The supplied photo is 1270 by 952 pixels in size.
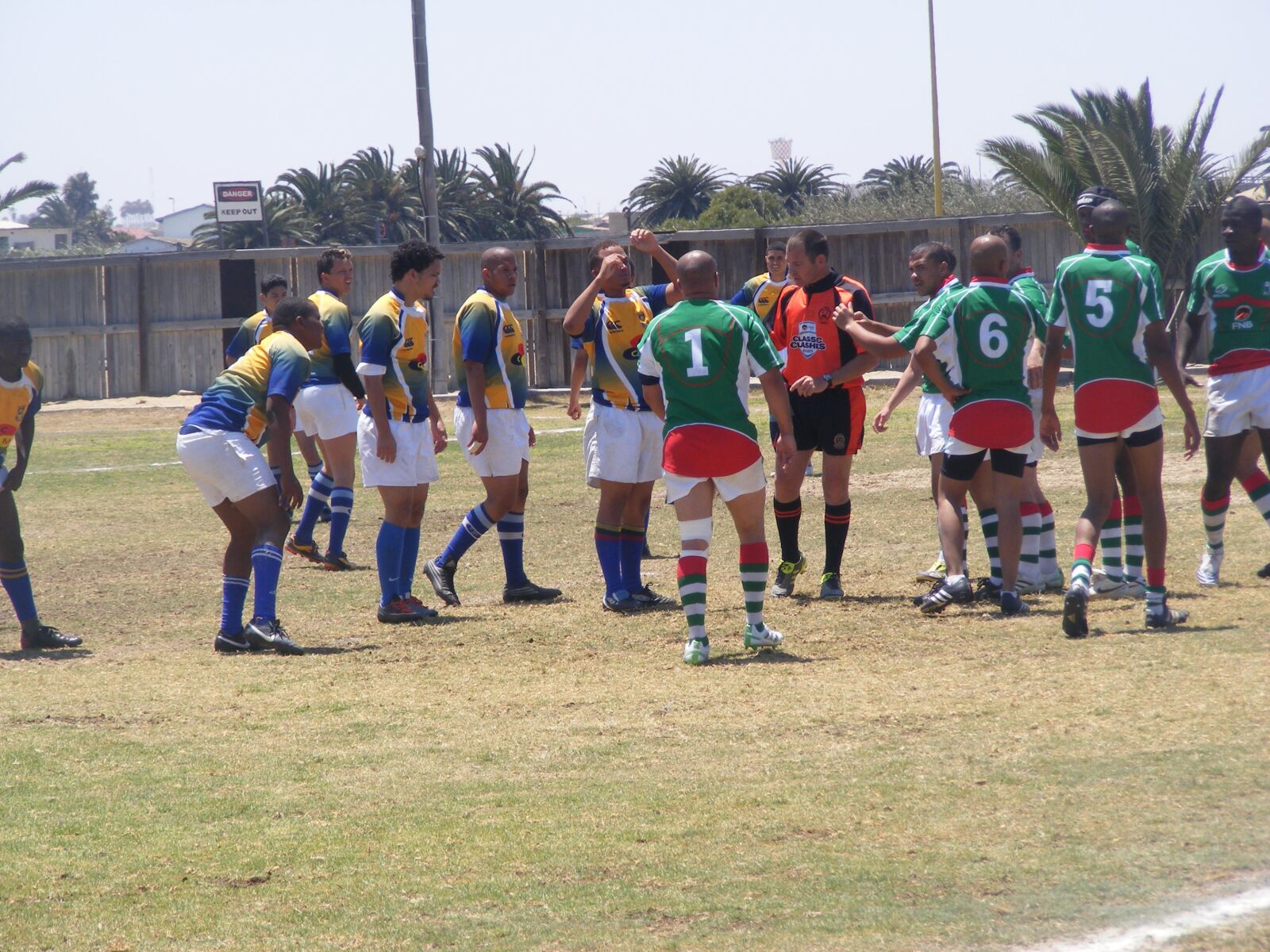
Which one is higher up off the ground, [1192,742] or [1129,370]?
[1129,370]

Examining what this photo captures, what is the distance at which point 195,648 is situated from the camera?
8.27 m

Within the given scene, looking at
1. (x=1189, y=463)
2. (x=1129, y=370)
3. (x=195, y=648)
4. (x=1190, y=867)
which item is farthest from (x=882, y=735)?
(x=1189, y=463)

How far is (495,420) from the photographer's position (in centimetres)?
921

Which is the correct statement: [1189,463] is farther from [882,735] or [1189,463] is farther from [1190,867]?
[1190,867]

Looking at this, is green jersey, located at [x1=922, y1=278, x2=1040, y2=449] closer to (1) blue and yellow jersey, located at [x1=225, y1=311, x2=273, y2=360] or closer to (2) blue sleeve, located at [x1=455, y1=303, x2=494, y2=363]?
(2) blue sleeve, located at [x1=455, y1=303, x2=494, y2=363]

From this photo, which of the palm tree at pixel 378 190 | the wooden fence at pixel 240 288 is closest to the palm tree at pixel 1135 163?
the wooden fence at pixel 240 288

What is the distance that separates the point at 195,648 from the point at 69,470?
10.7 m

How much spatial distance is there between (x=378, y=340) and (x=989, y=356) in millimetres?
3597

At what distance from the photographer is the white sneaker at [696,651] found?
23.8ft

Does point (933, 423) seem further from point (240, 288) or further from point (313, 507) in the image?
point (240, 288)

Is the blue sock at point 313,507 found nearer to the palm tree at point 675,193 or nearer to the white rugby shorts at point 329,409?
the white rugby shorts at point 329,409

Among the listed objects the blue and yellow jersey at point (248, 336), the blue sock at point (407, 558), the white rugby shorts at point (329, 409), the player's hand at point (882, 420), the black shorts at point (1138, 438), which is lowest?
the blue sock at point (407, 558)

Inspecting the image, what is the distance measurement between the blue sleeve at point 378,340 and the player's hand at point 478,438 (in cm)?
67

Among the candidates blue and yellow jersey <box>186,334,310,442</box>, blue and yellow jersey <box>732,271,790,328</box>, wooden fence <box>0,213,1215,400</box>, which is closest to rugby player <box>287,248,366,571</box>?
blue and yellow jersey <box>186,334,310,442</box>
